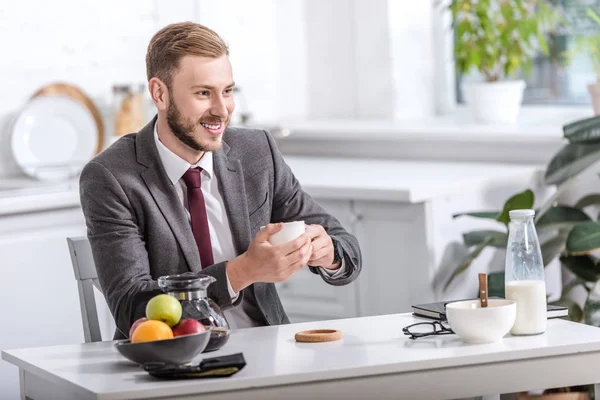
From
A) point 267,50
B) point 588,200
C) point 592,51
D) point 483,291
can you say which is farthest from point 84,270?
point 267,50

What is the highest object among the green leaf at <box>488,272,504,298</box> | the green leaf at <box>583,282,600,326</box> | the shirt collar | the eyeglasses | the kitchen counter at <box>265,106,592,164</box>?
the shirt collar

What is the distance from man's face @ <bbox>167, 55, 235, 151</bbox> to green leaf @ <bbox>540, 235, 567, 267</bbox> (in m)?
1.29

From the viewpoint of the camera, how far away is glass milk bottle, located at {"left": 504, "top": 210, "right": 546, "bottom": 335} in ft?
6.63

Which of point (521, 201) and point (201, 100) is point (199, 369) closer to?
point (201, 100)

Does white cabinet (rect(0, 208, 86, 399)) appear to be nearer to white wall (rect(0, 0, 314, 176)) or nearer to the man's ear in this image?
white wall (rect(0, 0, 314, 176))

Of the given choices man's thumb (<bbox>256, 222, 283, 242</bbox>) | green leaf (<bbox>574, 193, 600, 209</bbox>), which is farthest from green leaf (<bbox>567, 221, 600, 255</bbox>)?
man's thumb (<bbox>256, 222, 283, 242</bbox>)

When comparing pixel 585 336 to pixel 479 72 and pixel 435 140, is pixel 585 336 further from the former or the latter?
pixel 479 72

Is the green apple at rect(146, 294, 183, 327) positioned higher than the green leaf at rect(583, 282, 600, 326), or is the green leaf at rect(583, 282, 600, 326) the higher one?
the green apple at rect(146, 294, 183, 327)

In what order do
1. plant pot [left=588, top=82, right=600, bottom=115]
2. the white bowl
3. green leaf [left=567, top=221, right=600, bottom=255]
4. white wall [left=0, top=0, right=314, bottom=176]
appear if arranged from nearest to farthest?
1. the white bowl
2. green leaf [left=567, top=221, right=600, bottom=255]
3. plant pot [left=588, top=82, right=600, bottom=115]
4. white wall [left=0, top=0, right=314, bottom=176]

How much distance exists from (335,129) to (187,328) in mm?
2544

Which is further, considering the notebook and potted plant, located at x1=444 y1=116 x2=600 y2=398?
potted plant, located at x1=444 y1=116 x2=600 y2=398

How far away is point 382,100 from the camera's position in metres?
4.51

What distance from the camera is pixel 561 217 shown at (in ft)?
11.1

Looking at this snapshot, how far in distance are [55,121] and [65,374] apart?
2264 mm
